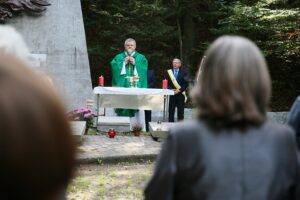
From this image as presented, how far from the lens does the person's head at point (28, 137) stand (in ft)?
2.69

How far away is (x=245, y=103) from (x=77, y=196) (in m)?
3.72

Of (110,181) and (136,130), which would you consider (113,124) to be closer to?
(136,130)

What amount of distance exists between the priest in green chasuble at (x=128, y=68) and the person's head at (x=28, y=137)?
9.92 metres

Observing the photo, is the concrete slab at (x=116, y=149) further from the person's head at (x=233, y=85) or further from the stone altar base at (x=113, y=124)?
the person's head at (x=233, y=85)

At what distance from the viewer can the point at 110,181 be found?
610 cm

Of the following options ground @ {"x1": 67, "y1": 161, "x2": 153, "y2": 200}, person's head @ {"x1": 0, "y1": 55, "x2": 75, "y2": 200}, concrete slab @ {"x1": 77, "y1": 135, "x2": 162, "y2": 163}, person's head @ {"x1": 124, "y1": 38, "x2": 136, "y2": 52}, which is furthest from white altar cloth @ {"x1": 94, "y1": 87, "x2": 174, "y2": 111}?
person's head @ {"x1": 0, "y1": 55, "x2": 75, "y2": 200}

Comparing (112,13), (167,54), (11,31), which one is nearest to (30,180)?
(11,31)

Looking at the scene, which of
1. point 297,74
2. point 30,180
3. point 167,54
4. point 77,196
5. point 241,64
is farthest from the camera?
point 167,54

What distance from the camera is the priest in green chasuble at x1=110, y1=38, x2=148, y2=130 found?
10859 millimetres

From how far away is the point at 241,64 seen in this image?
2.00 m

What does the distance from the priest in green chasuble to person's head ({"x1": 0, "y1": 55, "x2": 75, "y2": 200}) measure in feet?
32.5

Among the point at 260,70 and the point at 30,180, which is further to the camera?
the point at 260,70

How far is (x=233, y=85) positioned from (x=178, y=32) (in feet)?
60.0

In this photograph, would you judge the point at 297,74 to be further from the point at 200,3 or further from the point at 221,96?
the point at 221,96
